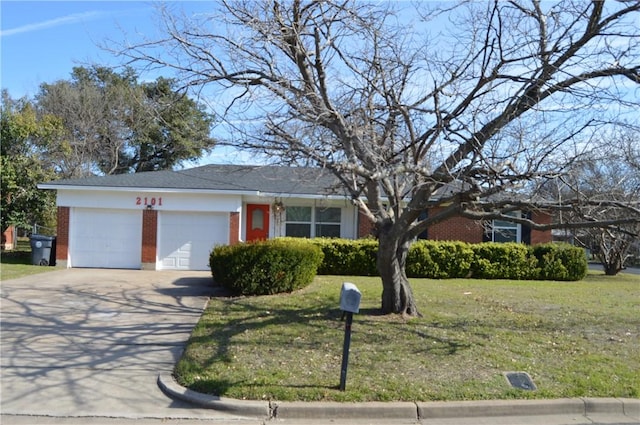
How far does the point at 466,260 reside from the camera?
54.9 ft

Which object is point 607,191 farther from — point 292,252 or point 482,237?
point 482,237

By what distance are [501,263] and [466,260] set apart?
4.04 feet

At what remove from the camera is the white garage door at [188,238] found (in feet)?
57.9

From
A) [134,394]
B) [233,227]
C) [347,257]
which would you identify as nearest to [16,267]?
[233,227]

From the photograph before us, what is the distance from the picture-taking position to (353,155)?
24.5 ft

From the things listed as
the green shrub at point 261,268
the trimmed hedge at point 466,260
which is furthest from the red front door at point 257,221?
the green shrub at point 261,268

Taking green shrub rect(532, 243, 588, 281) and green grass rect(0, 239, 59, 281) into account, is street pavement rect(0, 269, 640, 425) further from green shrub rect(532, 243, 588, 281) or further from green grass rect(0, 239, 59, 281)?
green shrub rect(532, 243, 588, 281)

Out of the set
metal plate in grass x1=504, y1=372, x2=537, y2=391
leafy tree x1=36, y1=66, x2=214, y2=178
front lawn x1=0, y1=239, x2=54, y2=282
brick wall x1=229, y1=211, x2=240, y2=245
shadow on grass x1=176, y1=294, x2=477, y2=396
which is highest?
leafy tree x1=36, y1=66, x2=214, y2=178

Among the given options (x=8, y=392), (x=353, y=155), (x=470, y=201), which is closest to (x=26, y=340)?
(x=8, y=392)

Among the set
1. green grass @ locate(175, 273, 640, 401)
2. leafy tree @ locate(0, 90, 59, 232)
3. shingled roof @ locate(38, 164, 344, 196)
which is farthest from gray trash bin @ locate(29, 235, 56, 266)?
green grass @ locate(175, 273, 640, 401)

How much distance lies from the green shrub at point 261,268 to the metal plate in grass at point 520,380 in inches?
233

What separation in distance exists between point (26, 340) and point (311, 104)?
218 inches

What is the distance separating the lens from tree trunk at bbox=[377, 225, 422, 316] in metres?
8.90

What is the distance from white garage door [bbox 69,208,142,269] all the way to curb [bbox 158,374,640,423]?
12725mm
